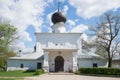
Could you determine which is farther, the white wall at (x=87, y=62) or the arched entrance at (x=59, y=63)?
the white wall at (x=87, y=62)

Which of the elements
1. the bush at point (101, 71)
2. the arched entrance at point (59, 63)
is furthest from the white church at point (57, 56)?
the bush at point (101, 71)

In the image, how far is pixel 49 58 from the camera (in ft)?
141

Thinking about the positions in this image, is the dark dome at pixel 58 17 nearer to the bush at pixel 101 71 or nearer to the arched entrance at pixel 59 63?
the arched entrance at pixel 59 63

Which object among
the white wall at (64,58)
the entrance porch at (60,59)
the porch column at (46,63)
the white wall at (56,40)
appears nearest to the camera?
the porch column at (46,63)

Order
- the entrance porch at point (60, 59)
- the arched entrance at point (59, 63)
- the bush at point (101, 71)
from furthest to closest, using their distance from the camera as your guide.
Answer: the arched entrance at point (59, 63) < the entrance porch at point (60, 59) < the bush at point (101, 71)

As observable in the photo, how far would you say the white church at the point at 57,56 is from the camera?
41.7 meters

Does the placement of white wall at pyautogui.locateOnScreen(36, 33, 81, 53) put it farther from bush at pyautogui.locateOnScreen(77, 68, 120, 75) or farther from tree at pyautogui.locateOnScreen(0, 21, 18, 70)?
bush at pyautogui.locateOnScreen(77, 68, 120, 75)

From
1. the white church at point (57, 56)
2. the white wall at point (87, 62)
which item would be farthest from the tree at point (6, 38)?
the white wall at point (87, 62)

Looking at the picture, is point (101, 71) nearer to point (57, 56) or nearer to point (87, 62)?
point (87, 62)

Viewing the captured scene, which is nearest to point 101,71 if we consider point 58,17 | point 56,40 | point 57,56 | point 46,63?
point 46,63

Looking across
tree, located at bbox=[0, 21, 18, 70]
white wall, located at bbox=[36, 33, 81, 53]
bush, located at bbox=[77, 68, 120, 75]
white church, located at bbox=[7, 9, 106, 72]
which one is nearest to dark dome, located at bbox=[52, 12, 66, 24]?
white church, located at bbox=[7, 9, 106, 72]

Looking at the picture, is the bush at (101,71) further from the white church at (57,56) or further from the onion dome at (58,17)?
the onion dome at (58,17)

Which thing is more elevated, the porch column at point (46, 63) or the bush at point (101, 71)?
the porch column at point (46, 63)

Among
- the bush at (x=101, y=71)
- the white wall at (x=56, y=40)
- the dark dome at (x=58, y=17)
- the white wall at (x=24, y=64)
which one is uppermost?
the dark dome at (x=58, y=17)
